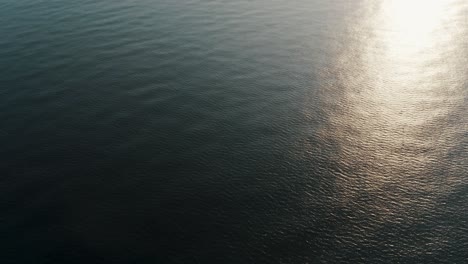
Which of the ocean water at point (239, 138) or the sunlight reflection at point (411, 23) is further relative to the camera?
the sunlight reflection at point (411, 23)

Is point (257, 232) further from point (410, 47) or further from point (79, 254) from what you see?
point (410, 47)

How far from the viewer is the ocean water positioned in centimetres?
2611

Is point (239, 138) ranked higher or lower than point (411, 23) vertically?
lower

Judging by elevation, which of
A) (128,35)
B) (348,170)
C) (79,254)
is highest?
(128,35)

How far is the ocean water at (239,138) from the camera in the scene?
26.1 metres

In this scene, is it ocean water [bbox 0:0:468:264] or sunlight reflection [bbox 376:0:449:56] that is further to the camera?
sunlight reflection [bbox 376:0:449:56]

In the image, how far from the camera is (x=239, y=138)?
34.9 meters

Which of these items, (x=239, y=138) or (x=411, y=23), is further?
(x=411, y=23)

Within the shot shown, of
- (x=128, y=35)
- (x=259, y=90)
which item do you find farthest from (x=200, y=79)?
(x=128, y=35)

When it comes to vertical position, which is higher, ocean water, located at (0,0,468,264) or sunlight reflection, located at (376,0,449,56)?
sunlight reflection, located at (376,0,449,56)

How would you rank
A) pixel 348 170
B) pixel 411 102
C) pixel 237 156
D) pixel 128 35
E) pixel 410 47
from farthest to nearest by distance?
pixel 128 35 → pixel 410 47 → pixel 411 102 → pixel 237 156 → pixel 348 170

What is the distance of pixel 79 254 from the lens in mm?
25516

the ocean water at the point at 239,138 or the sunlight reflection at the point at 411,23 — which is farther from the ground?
the sunlight reflection at the point at 411,23

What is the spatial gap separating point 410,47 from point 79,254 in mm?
39485
